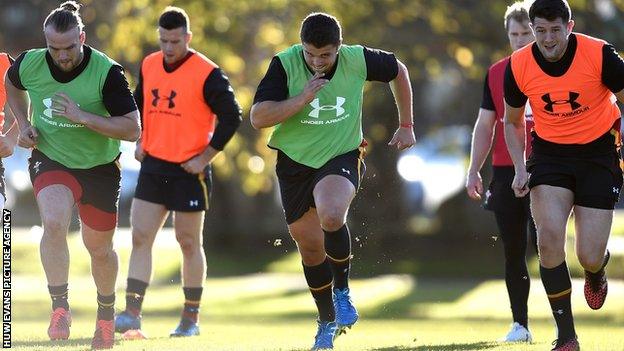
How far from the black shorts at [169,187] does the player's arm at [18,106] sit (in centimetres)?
224

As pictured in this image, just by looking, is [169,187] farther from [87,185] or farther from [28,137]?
[28,137]

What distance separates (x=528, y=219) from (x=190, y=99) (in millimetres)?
3030

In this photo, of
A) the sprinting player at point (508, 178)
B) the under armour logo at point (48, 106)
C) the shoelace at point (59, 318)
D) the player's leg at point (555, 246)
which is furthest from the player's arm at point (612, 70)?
the shoelace at point (59, 318)

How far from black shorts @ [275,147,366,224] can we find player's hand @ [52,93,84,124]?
1.44 metres

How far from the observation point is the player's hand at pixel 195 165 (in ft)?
39.7

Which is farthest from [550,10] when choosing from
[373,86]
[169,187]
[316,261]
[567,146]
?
[373,86]

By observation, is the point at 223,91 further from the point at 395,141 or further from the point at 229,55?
the point at 229,55

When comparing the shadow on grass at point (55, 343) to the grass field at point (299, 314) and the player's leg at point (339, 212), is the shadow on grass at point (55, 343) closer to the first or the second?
the grass field at point (299, 314)

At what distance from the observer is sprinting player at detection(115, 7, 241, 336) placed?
12.2m

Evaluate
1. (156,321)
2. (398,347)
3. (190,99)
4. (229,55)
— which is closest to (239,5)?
(229,55)

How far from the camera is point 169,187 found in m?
12.3

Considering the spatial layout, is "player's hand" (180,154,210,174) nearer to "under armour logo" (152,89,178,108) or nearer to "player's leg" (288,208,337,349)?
"under armour logo" (152,89,178,108)

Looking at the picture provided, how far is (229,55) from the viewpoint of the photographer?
2392 cm

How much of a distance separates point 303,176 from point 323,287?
794 millimetres
